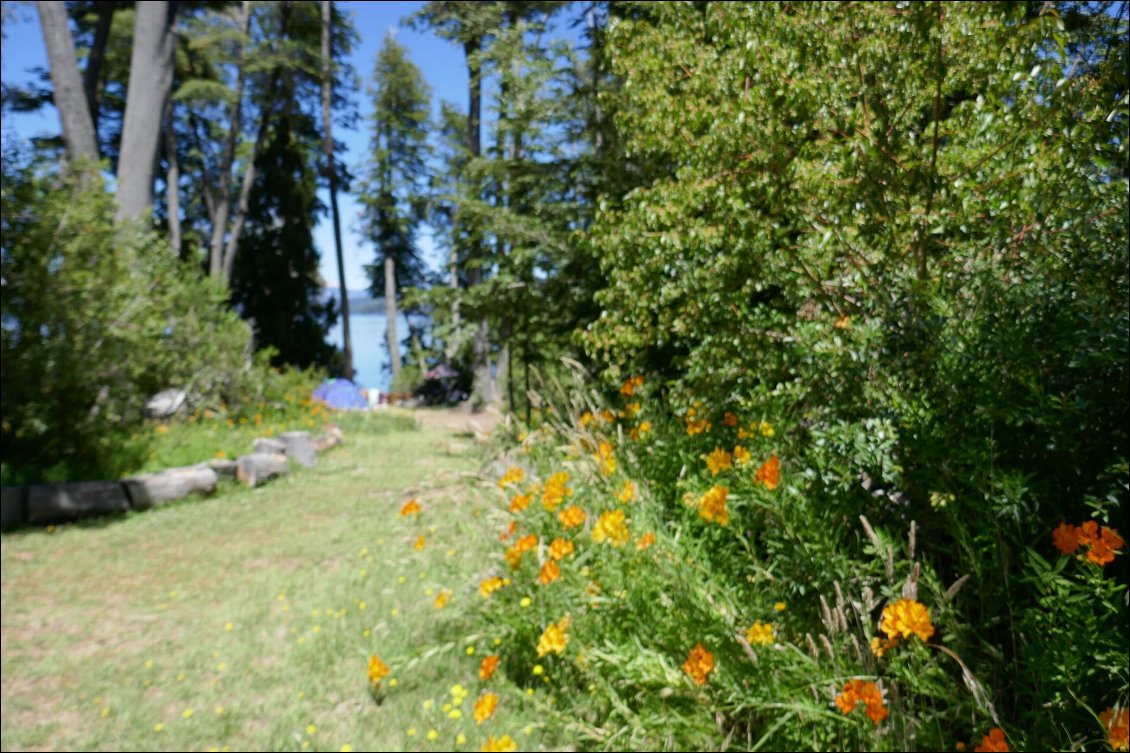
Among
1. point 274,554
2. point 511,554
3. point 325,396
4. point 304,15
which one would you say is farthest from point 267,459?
point 304,15

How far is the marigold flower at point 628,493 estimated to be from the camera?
266cm

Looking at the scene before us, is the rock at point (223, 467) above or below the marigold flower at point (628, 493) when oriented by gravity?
below

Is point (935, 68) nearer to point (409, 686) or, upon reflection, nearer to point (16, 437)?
point (409, 686)

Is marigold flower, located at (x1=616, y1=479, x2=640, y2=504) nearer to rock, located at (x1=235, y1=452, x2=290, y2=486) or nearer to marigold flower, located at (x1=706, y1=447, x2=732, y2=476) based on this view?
marigold flower, located at (x1=706, y1=447, x2=732, y2=476)

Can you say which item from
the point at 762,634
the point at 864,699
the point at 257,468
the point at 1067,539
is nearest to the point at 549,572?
the point at 762,634

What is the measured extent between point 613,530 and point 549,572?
0.29m

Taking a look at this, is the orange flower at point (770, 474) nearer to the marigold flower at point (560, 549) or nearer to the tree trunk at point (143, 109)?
the marigold flower at point (560, 549)

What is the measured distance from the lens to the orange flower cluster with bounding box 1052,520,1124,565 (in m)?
1.37

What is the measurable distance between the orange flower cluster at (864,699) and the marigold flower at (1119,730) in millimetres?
412

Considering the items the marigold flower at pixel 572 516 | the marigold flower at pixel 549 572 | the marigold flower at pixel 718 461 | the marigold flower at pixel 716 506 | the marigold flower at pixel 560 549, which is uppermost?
the marigold flower at pixel 718 461

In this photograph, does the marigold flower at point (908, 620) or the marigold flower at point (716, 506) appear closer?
the marigold flower at point (908, 620)

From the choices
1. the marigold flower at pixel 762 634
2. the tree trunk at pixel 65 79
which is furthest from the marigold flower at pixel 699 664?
the tree trunk at pixel 65 79

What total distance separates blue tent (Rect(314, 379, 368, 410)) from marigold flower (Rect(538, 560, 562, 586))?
557 inches

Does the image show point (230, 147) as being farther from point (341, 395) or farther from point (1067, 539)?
point (1067, 539)
